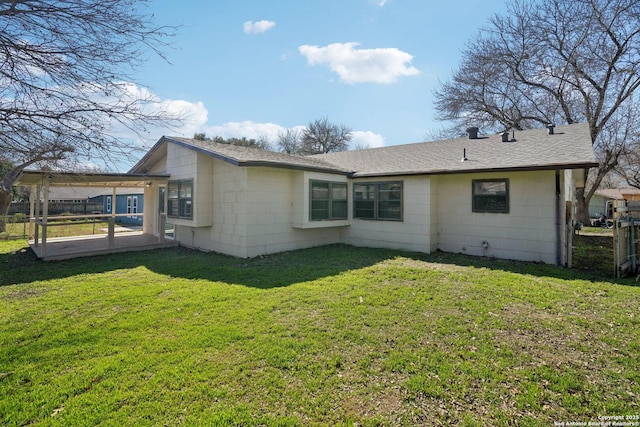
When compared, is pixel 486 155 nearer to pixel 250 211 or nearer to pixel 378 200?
pixel 378 200

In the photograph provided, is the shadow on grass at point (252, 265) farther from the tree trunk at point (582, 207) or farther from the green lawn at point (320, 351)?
the tree trunk at point (582, 207)

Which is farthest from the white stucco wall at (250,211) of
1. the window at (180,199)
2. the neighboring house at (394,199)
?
the window at (180,199)

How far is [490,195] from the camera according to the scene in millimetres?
8930

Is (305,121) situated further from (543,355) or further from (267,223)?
(543,355)

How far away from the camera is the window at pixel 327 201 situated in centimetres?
977

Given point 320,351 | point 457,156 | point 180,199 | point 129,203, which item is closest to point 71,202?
point 129,203

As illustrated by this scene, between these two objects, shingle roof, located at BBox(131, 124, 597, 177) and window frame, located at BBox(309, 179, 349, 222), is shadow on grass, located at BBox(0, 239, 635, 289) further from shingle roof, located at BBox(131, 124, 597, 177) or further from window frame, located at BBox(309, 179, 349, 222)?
shingle roof, located at BBox(131, 124, 597, 177)

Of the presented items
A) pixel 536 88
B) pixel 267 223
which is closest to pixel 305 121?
pixel 536 88

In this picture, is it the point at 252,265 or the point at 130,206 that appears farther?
the point at 130,206

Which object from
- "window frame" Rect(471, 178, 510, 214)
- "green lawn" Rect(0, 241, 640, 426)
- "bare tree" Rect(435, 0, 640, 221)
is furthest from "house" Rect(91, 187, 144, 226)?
"bare tree" Rect(435, 0, 640, 221)

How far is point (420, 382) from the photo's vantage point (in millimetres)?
2887

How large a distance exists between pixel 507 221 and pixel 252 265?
23.2 ft

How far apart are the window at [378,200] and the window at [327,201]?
0.50 meters

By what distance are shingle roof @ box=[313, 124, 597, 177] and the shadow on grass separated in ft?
8.17
